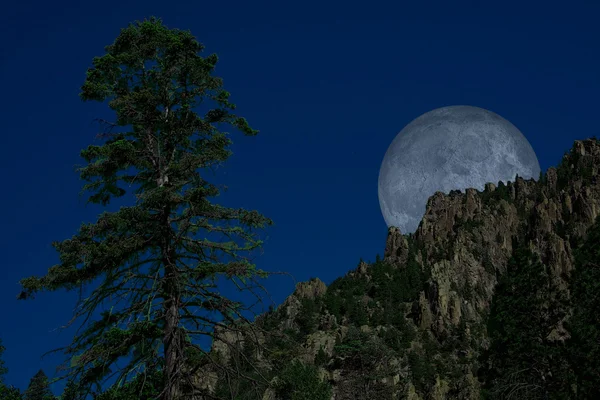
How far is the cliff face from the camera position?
83562 millimetres

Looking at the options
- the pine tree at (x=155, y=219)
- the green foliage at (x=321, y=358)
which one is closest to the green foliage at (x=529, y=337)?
the green foliage at (x=321, y=358)

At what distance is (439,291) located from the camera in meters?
109

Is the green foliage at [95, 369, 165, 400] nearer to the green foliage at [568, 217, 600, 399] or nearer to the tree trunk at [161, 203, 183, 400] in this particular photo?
the tree trunk at [161, 203, 183, 400]

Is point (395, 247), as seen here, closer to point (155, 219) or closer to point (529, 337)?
point (529, 337)

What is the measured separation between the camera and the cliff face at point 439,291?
83562 millimetres

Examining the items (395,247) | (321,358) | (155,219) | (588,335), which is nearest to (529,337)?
(588,335)

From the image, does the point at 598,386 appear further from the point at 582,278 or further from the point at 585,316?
the point at 582,278

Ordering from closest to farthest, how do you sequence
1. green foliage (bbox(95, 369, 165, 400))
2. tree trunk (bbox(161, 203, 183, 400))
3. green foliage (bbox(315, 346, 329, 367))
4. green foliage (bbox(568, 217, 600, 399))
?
green foliage (bbox(95, 369, 165, 400))
tree trunk (bbox(161, 203, 183, 400))
green foliage (bbox(568, 217, 600, 399))
green foliage (bbox(315, 346, 329, 367))

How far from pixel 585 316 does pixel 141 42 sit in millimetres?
41333

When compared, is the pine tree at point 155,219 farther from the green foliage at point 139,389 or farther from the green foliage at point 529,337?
the green foliage at point 529,337

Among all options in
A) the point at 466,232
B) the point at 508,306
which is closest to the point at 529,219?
the point at 466,232

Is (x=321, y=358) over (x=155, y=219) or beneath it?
over

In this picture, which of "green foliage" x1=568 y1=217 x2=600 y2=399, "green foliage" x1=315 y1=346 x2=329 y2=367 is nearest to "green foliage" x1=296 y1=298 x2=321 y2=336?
"green foliage" x1=315 y1=346 x2=329 y2=367

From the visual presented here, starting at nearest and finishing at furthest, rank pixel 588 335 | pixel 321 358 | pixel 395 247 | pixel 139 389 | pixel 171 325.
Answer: pixel 139 389
pixel 171 325
pixel 588 335
pixel 321 358
pixel 395 247
